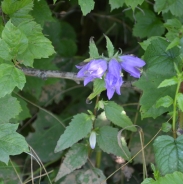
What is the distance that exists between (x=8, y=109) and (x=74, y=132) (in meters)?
0.31

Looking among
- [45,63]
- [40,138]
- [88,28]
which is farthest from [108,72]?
[88,28]

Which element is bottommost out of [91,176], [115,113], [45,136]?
[45,136]

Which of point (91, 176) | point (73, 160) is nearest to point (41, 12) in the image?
point (73, 160)

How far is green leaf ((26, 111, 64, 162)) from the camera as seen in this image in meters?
2.21

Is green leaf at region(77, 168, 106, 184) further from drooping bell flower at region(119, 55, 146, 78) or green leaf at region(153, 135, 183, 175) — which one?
drooping bell flower at region(119, 55, 146, 78)

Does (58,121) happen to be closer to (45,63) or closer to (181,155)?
(45,63)

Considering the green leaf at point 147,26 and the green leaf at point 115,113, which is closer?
the green leaf at point 115,113

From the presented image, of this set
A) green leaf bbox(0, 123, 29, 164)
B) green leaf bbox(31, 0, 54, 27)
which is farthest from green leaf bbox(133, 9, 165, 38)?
green leaf bbox(0, 123, 29, 164)

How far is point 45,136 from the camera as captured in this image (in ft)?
7.51

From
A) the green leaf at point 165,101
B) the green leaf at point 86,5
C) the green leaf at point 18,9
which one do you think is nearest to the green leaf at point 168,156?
the green leaf at point 165,101

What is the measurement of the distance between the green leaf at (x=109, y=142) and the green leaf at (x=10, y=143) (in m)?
0.38

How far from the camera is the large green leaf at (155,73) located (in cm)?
158

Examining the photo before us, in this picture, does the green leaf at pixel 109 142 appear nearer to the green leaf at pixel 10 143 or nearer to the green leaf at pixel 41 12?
the green leaf at pixel 10 143

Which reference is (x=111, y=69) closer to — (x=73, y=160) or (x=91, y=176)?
(x=73, y=160)
